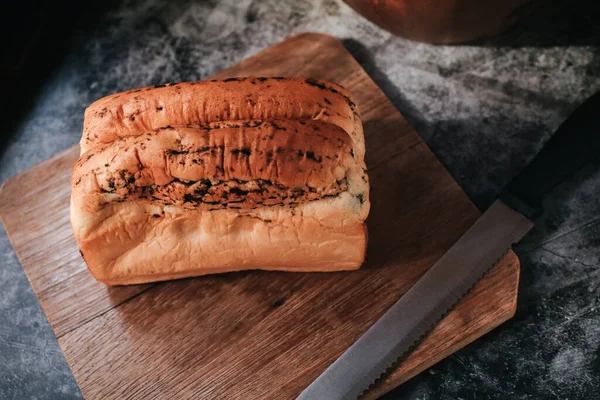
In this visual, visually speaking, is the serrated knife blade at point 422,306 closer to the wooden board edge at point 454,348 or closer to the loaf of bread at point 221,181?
the wooden board edge at point 454,348

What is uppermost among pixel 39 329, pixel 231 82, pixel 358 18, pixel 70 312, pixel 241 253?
pixel 231 82

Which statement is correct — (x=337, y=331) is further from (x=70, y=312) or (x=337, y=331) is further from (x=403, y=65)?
(x=403, y=65)

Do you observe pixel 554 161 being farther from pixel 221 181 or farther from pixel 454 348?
pixel 221 181

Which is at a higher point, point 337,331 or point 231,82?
point 231,82

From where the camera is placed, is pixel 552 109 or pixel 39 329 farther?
pixel 552 109

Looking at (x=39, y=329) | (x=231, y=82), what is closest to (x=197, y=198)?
(x=231, y=82)

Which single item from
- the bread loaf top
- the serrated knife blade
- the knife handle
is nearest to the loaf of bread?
the bread loaf top

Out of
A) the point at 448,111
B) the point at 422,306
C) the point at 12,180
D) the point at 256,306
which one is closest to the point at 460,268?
the point at 422,306
